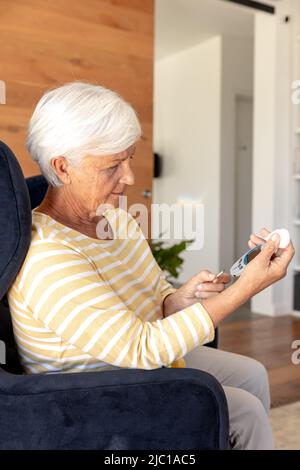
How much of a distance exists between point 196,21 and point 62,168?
185 inches

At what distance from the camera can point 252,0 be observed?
4488 millimetres

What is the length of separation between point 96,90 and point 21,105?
2381mm

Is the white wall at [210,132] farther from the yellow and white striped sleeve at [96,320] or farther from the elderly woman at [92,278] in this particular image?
the yellow and white striped sleeve at [96,320]

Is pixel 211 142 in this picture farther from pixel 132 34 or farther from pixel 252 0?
pixel 132 34

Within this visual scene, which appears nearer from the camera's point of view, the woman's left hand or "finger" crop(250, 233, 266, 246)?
"finger" crop(250, 233, 266, 246)

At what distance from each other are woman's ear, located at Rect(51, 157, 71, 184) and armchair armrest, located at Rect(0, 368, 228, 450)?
42 cm

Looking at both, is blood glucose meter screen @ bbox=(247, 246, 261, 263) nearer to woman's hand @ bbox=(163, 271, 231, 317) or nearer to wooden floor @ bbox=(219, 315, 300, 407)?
woman's hand @ bbox=(163, 271, 231, 317)

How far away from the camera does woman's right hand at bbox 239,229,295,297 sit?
3.39ft

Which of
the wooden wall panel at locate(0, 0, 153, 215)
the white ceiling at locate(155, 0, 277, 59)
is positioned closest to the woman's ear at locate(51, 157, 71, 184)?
the wooden wall panel at locate(0, 0, 153, 215)

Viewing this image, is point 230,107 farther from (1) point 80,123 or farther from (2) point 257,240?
→ (1) point 80,123

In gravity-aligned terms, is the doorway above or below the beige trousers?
above

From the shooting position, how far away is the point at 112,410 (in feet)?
3.11

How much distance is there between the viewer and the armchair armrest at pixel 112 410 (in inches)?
37.0

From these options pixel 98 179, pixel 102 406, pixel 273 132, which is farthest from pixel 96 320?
pixel 273 132
